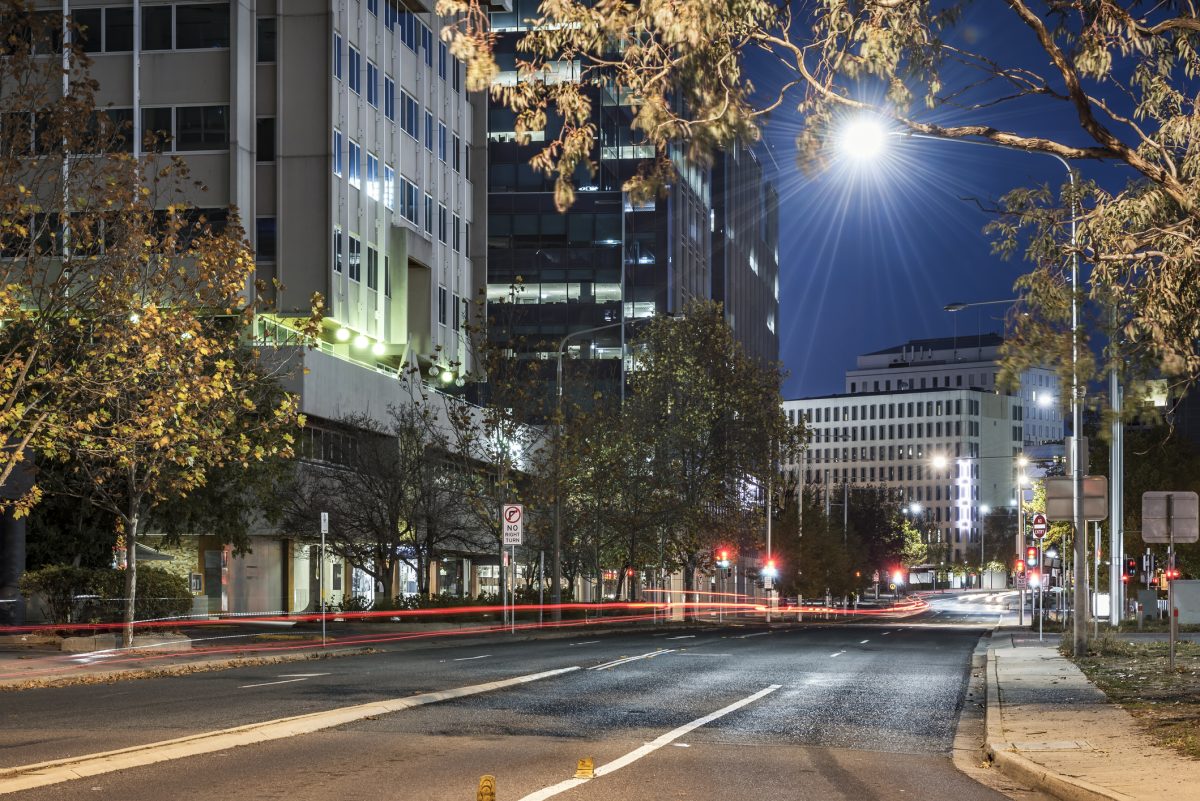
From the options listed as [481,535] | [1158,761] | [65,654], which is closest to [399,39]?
[481,535]

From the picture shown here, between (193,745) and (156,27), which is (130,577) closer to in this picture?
(193,745)

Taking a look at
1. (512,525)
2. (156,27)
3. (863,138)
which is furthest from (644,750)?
(156,27)

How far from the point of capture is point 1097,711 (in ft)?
59.9

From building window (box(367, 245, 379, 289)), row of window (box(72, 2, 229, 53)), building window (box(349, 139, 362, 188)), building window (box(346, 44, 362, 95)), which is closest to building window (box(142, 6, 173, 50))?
row of window (box(72, 2, 229, 53))

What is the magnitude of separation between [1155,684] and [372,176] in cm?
4302

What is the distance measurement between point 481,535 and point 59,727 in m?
47.9

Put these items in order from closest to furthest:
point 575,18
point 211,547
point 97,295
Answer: point 575,18 < point 97,295 < point 211,547

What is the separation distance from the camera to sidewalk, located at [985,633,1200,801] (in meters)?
11.8

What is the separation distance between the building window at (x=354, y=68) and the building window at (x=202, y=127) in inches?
221

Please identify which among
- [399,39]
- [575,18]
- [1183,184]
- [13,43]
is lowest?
[1183,184]

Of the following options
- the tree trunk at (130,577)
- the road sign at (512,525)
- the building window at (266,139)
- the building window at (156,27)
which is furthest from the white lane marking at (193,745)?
the building window at (156,27)

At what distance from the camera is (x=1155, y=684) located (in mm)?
22438

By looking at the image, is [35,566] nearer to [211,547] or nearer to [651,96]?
[211,547]

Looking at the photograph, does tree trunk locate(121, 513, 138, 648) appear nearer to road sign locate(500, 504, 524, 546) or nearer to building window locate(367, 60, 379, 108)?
road sign locate(500, 504, 524, 546)
